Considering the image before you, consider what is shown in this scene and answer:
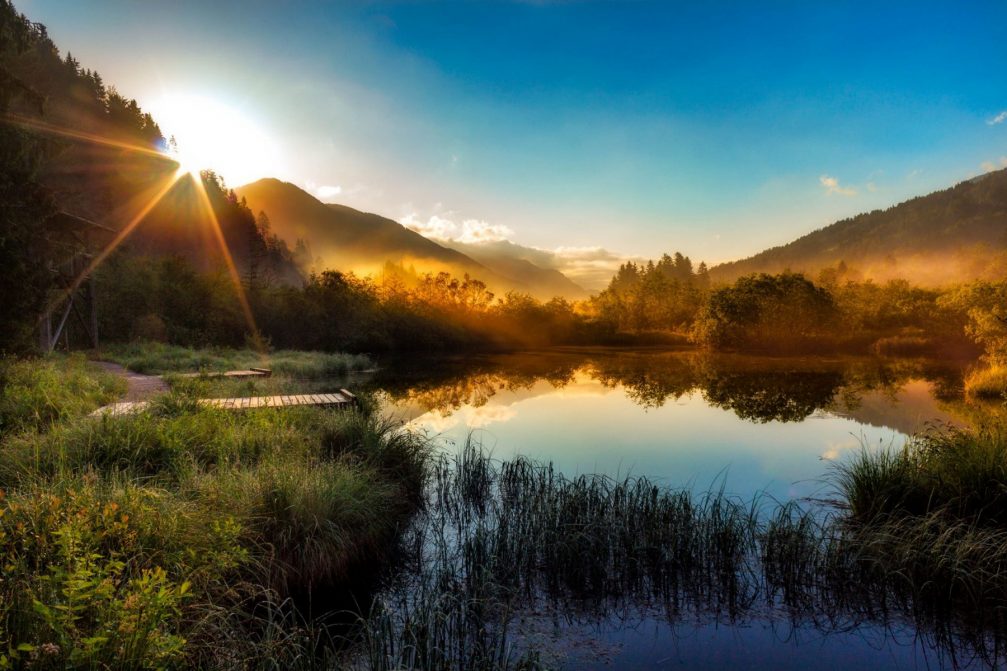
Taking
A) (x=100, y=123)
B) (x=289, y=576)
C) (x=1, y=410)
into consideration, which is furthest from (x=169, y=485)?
(x=100, y=123)

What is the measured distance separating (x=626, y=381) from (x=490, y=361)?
16.3 meters

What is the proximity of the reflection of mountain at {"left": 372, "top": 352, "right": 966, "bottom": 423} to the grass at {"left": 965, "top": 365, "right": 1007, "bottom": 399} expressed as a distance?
1.56 metres

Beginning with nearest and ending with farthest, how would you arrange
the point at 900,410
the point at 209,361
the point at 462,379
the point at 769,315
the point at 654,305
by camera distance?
the point at 900,410, the point at 209,361, the point at 462,379, the point at 769,315, the point at 654,305

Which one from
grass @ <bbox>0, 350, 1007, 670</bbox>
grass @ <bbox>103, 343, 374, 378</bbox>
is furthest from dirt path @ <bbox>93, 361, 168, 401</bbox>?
grass @ <bbox>0, 350, 1007, 670</bbox>

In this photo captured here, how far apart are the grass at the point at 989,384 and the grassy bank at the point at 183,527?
24.2 m

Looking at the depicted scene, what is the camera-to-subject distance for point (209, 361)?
72.2 feet

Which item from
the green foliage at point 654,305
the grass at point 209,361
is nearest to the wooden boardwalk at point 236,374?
Result: the grass at point 209,361

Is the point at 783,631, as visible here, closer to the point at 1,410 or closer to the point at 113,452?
the point at 113,452

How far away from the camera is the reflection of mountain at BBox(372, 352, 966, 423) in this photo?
19641 mm

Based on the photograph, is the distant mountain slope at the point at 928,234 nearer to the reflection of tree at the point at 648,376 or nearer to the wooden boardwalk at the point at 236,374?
the reflection of tree at the point at 648,376

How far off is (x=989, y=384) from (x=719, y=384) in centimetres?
1073

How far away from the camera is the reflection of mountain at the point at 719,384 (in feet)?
64.4

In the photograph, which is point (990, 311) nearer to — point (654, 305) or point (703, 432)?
point (703, 432)

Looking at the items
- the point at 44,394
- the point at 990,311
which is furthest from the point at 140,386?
the point at 990,311
